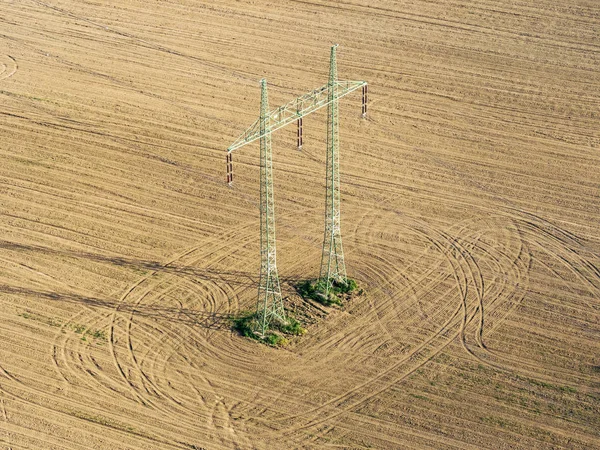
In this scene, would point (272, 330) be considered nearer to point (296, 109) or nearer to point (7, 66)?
point (296, 109)

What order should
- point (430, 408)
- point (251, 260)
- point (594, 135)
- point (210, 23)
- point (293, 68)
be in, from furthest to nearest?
point (210, 23) < point (293, 68) < point (594, 135) < point (251, 260) < point (430, 408)

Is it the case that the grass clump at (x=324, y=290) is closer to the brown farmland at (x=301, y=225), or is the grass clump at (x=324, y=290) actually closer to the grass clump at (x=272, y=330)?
the brown farmland at (x=301, y=225)

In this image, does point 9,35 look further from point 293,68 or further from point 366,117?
point 366,117

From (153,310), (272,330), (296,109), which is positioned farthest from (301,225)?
(153,310)

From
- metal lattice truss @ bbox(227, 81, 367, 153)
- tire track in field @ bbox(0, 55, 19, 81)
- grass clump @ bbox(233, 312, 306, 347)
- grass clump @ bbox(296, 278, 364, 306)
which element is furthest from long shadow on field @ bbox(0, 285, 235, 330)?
tire track in field @ bbox(0, 55, 19, 81)

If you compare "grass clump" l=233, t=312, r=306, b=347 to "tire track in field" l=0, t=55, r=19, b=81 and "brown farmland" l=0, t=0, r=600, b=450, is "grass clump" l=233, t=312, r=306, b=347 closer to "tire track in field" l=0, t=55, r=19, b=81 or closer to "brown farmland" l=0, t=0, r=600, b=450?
"brown farmland" l=0, t=0, r=600, b=450

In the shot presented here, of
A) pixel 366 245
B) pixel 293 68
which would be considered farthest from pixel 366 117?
pixel 366 245
